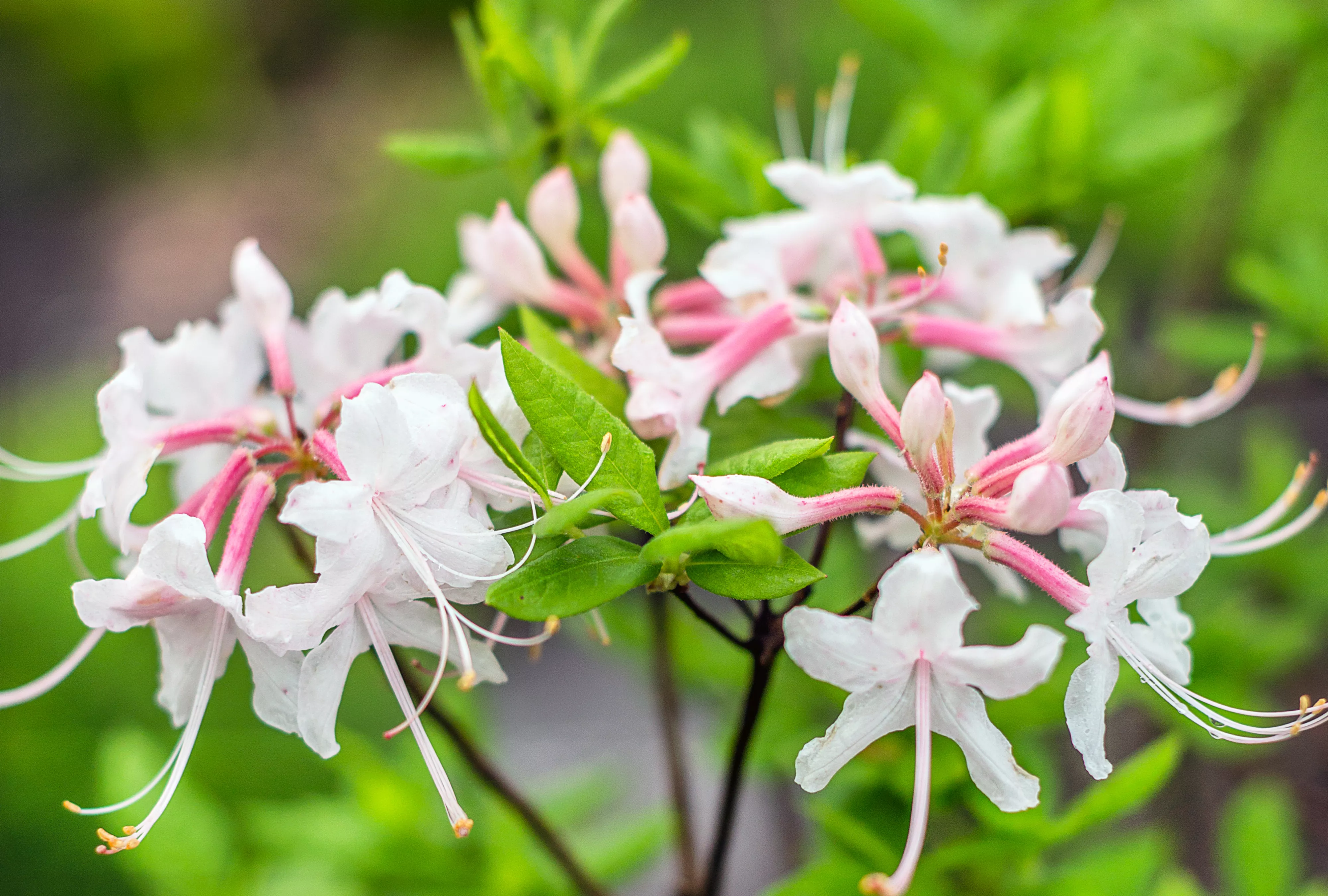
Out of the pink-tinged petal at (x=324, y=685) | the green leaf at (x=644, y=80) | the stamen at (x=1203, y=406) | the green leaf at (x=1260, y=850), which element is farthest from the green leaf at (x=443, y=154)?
the green leaf at (x=1260, y=850)

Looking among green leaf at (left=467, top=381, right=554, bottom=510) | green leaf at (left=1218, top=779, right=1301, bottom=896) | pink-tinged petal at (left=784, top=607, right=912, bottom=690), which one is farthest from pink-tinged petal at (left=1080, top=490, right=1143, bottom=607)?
green leaf at (left=1218, top=779, right=1301, bottom=896)

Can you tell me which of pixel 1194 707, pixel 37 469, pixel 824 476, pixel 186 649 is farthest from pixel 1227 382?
pixel 37 469

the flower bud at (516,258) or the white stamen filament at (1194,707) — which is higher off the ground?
the flower bud at (516,258)

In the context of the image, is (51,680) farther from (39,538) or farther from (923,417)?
(923,417)

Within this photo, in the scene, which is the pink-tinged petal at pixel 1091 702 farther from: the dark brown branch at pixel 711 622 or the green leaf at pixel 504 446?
the green leaf at pixel 504 446

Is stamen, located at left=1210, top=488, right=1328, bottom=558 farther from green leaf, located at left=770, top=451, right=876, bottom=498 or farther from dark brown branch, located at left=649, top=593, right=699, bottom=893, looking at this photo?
dark brown branch, located at left=649, top=593, right=699, bottom=893

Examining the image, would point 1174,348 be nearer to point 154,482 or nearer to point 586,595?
point 586,595
